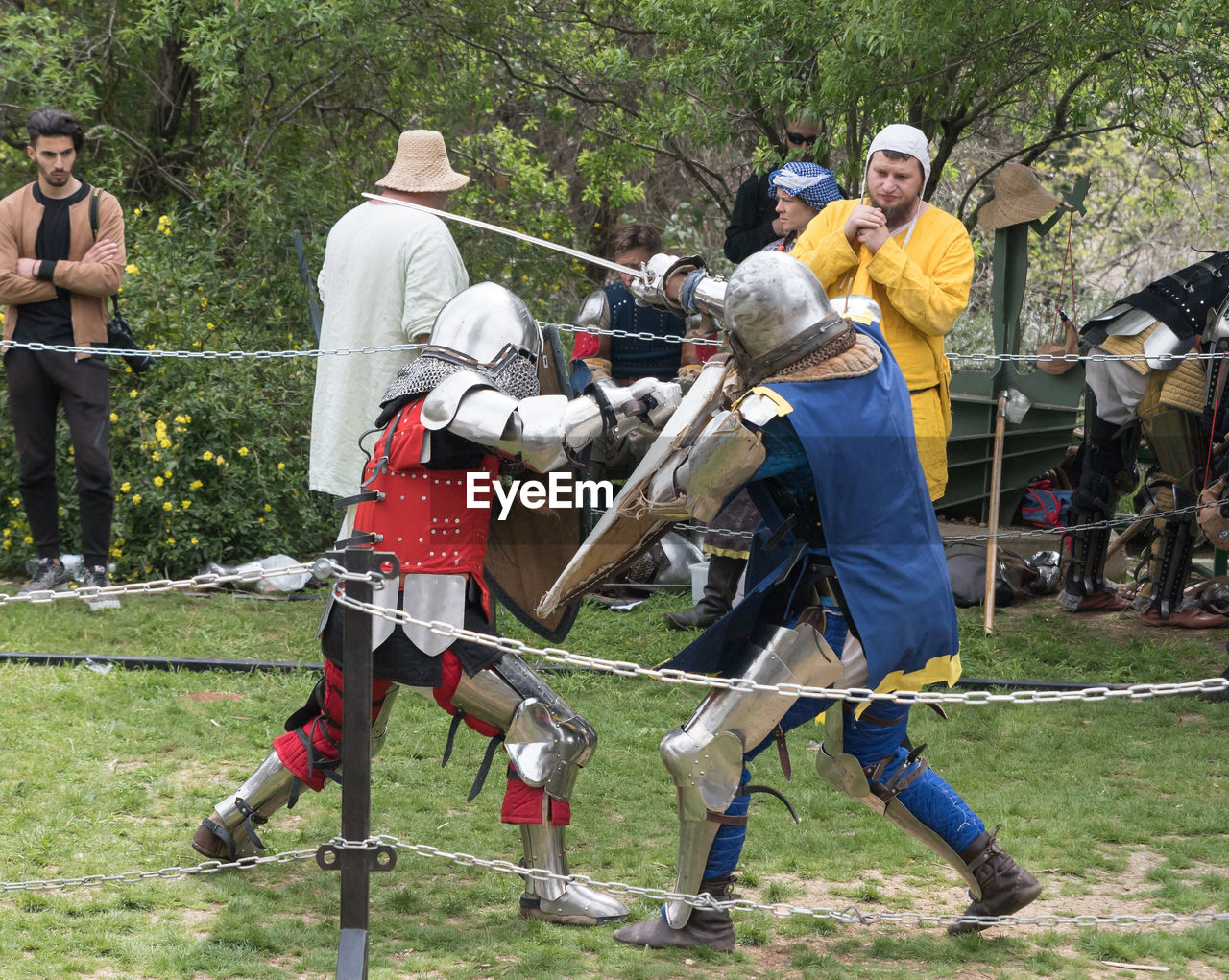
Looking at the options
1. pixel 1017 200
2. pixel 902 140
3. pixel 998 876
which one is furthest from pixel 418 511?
pixel 1017 200

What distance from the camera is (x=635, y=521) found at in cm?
306

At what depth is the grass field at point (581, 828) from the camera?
3.01 m

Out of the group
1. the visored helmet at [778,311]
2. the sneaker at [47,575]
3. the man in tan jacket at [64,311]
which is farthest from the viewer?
the sneaker at [47,575]

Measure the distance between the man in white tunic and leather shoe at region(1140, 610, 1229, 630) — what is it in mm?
3525

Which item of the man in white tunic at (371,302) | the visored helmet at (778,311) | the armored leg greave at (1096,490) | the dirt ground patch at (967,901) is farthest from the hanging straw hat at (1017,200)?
the visored helmet at (778,311)

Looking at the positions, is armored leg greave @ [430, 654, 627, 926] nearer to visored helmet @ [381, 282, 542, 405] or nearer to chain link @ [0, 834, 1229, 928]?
chain link @ [0, 834, 1229, 928]

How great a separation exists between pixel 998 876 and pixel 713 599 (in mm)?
2675

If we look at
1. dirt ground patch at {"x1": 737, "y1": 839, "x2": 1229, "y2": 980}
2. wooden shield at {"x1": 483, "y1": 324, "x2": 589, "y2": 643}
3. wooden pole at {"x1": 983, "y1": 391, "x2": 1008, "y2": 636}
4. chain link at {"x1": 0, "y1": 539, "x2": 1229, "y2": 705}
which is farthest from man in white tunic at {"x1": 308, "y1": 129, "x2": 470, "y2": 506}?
wooden pole at {"x1": 983, "y1": 391, "x2": 1008, "y2": 636}

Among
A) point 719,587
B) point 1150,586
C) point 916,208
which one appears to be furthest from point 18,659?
point 1150,586

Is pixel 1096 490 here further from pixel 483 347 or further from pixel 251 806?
pixel 251 806

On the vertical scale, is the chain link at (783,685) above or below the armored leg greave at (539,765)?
above

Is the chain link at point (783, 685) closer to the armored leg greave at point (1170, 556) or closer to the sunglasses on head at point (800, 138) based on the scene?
the armored leg greave at point (1170, 556)

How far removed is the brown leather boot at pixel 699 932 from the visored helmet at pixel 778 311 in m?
1.17

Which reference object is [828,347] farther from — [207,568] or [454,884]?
[207,568]
